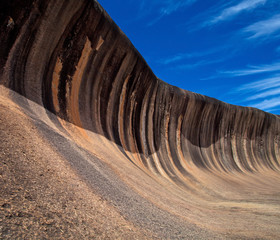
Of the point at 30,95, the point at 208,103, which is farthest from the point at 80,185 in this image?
the point at 208,103

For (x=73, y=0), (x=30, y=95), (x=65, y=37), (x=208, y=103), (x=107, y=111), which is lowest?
(x=30, y=95)

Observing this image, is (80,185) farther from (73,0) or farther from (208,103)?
(208,103)

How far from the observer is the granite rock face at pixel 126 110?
4066 millimetres

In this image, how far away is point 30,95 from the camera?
397 centimetres

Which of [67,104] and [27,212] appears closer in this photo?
[27,212]

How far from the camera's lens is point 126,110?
24.4ft

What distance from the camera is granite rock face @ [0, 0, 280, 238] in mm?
4066

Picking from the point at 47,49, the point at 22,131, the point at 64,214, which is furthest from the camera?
the point at 47,49

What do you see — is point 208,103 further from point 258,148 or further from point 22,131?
point 22,131

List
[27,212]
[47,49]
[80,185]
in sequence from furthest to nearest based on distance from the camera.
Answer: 1. [47,49]
2. [80,185]
3. [27,212]

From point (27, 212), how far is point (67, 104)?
3.64 m

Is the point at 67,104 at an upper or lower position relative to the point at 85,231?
upper

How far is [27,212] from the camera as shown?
4.73ft

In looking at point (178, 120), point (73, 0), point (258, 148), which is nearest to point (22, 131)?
point (73, 0)
